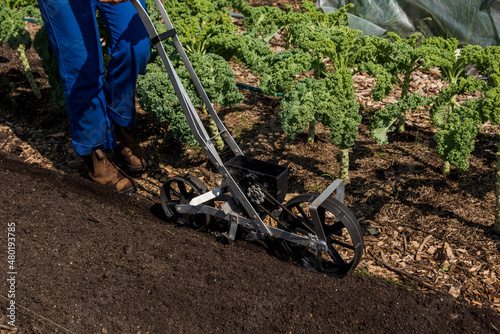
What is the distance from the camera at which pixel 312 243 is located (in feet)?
9.89

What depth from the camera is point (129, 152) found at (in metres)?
4.40

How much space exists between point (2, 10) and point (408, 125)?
4199mm

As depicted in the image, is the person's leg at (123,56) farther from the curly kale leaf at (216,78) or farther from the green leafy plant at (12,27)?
the green leafy plant at (12,27)

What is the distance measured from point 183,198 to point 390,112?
1.65 meters

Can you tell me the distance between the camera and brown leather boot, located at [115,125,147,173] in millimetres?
4391

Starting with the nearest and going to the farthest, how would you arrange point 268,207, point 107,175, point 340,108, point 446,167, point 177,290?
point 177,290 → point 268,207 → point 340,108 → point 446,167 → point 107,175

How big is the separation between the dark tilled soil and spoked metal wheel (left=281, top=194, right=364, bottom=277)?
0.10m

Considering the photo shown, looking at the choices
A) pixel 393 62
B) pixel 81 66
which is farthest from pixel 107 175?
pixel 393 62

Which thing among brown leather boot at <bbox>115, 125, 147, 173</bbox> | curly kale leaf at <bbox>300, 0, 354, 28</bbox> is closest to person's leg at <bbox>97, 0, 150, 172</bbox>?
brown leather boot at <bbox>115, 125, 147, 173</bbox>

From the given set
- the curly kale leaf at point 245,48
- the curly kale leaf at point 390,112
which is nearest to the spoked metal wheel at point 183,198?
the curly kale leaf at point 245,48

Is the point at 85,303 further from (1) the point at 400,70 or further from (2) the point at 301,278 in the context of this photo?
(1) the point at 400,70

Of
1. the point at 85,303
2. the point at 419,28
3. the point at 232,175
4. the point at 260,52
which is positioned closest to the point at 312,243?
the point at 232,175

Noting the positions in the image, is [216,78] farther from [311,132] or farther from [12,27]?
[12,27]

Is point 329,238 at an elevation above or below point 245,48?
below
